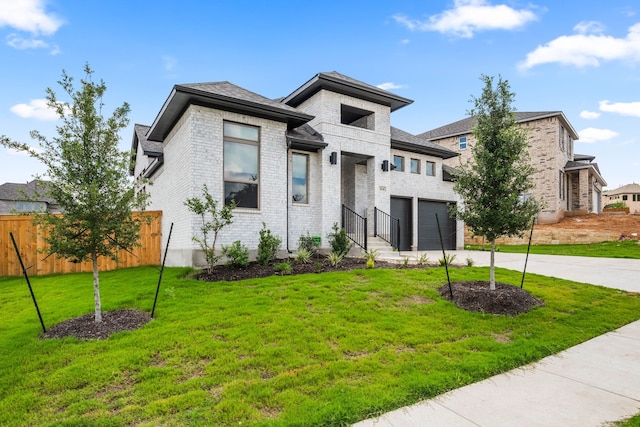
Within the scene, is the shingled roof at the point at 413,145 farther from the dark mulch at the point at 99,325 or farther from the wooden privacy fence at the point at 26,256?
the dark mulch at the point at 99,325

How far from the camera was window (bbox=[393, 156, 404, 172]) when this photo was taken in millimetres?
14125

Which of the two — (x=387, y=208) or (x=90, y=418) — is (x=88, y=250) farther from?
(x=387, y=208)

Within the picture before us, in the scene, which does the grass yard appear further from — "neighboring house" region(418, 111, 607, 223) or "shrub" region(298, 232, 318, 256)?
"neighboring house" region(418, 111, 607, 223)

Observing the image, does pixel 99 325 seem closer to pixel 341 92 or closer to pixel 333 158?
pixel 333 158

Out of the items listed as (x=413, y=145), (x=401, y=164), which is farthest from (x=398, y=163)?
(x=413, y=145)

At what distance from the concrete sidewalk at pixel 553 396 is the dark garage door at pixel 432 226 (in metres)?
10.9

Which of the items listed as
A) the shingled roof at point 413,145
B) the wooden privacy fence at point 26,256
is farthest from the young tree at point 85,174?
the shingled roof at point 413,145

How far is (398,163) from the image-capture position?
→ 46.7 feet

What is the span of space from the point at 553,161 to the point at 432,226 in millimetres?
12360

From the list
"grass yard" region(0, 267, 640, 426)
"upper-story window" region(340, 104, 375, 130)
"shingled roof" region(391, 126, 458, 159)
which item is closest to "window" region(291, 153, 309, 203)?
"upper-story window" region(340, 104, 375, 130)

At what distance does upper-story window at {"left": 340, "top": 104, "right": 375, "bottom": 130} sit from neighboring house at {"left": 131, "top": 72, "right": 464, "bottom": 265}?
0.04 m

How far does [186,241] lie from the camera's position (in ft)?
28.4

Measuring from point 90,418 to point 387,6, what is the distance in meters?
13.2

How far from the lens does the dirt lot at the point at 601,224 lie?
698 inches
